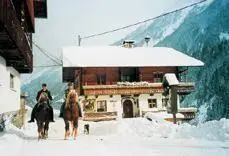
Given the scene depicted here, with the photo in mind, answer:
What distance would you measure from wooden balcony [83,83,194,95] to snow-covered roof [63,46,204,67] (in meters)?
2.45

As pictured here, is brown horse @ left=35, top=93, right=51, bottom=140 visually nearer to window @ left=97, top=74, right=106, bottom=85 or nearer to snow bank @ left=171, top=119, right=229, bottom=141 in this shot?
snow bank @ left=171, top=119, right=229, bottom=141

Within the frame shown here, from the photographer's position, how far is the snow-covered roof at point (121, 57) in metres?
41.2

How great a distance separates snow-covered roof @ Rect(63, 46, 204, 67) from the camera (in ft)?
135

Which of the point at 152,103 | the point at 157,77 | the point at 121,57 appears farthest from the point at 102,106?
the point at 157,77

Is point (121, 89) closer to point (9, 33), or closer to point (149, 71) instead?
point (149, 71)

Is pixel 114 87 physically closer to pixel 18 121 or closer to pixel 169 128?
pixel 18 121

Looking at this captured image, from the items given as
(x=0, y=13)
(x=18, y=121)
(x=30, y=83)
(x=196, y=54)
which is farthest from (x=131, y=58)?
(x=30, y=83)

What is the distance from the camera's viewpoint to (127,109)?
140ft

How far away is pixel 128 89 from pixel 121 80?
7.26ft

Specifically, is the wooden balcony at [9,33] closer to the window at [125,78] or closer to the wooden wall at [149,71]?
the window at [125,78]

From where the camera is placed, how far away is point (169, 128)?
45.3ft

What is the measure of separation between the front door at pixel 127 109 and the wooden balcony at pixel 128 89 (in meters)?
2.12

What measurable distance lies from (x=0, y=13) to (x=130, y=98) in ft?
108

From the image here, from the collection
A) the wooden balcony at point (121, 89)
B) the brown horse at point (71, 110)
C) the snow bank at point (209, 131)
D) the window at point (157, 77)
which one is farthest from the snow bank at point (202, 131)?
the window at point (157, 77)
